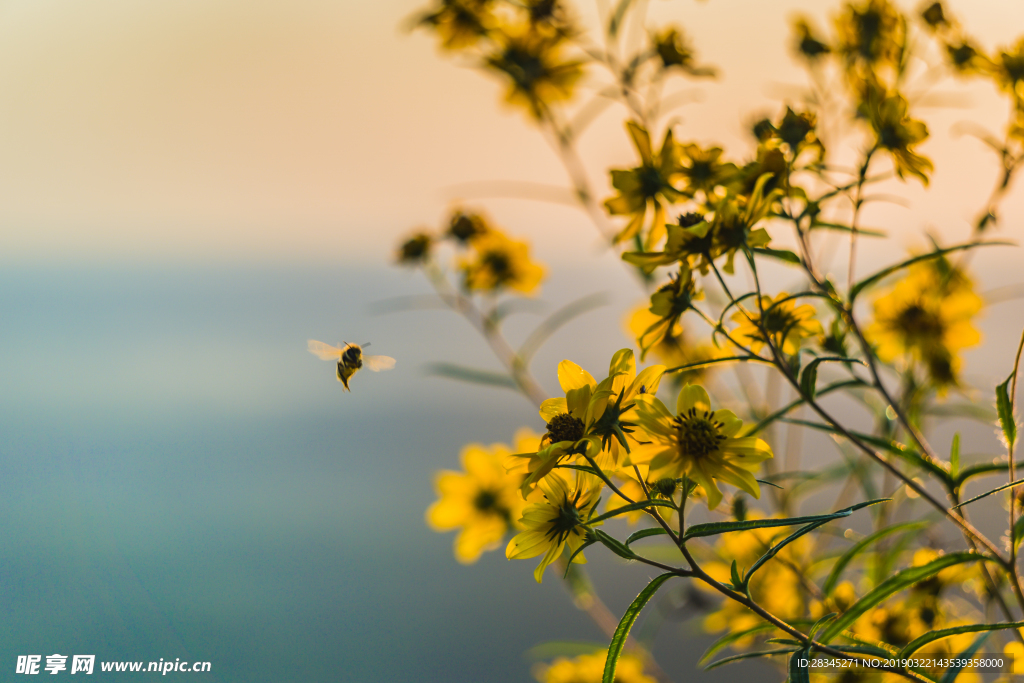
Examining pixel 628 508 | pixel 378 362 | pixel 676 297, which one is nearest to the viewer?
pixel 628 508

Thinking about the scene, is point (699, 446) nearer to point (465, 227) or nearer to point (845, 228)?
point (845, 228)

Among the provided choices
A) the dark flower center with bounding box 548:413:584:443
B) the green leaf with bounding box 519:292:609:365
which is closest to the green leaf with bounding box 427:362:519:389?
the green leaf with bounding box 519:292:609:365

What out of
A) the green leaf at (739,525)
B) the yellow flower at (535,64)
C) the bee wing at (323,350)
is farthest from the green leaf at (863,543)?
the yellow flower at (535,64)

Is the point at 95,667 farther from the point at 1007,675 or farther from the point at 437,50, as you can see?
the point at 1007,675

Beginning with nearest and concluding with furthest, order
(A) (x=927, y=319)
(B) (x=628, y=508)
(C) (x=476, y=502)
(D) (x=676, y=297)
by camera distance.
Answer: (B) (x=628, y=508)
(D) (x=676, y=297)
(A) (x=927, y=319)
(C) (x=476, y=502)

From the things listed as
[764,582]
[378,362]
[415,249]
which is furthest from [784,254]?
[415,249]

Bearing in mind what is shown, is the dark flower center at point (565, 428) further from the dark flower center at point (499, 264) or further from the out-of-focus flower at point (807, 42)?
the out-of-focus flower at point (807, 42)
